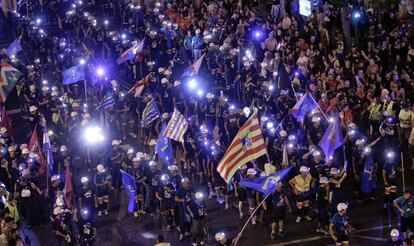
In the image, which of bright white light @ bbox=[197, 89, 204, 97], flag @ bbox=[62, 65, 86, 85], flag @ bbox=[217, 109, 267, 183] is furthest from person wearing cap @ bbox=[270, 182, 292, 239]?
flag @ bbox=[62, 65, 86, 85]

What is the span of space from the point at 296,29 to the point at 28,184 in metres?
13.8

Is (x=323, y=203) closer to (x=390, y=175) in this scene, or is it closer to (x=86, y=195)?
(x=390, y=175)

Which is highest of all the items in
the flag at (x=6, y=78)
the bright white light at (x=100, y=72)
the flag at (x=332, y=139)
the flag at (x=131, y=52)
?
the flag at (x=131, y=52)

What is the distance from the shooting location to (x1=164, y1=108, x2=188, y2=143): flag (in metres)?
20.7

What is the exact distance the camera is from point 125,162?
2109cm

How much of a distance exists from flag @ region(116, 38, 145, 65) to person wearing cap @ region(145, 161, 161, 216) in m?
9.02

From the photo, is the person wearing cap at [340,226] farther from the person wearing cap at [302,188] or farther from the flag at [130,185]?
the flag at [130,185]

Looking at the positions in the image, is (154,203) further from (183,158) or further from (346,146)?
(346,146)

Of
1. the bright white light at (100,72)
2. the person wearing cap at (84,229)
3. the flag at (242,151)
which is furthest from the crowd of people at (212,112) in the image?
the flag at (242,151)

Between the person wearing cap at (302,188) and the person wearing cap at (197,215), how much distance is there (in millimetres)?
2611

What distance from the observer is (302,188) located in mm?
18766

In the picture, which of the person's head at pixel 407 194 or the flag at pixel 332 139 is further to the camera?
the flag at pixel 332 139

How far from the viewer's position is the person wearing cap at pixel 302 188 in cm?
1872

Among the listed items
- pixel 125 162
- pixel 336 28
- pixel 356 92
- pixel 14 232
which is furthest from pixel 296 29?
pixel 14 232
